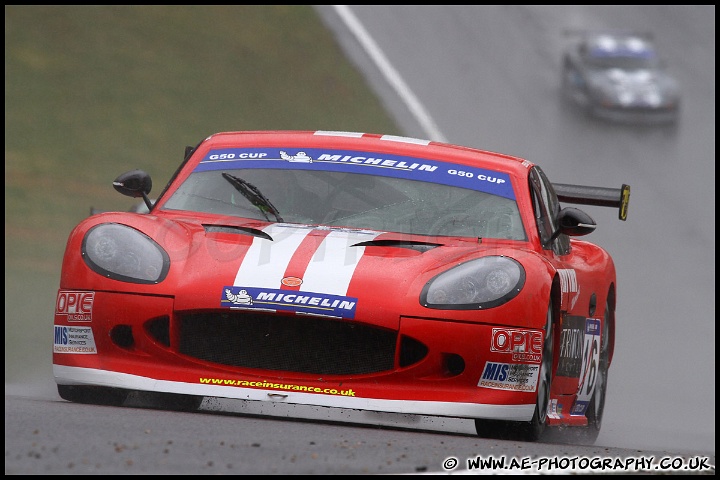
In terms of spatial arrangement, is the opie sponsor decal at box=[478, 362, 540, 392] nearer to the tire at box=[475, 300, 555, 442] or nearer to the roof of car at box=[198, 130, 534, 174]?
the tire at box=[475, 300, 555, 442]

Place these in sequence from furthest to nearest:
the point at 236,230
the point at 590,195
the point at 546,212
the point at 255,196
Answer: the point at 590,195
the point at 546,212
the point at 255,196
the point at 236,230

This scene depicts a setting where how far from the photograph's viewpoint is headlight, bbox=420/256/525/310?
5.75m

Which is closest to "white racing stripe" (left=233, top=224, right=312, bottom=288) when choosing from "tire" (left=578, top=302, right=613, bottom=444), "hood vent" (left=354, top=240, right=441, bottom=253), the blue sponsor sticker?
"hood vent" (left=354, top=240, right=441, bottom=253)

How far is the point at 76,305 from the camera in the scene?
5941 mm

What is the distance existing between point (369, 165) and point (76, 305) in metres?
1.75

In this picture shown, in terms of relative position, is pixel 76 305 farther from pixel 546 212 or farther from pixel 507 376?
pixel 546 212

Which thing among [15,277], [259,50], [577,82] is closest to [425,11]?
[577,82]

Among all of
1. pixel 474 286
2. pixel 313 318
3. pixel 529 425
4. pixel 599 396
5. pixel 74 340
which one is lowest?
pixel 599 396

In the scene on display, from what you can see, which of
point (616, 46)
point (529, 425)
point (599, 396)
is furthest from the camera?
point (616, 46)

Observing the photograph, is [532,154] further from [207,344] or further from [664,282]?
[207,344]

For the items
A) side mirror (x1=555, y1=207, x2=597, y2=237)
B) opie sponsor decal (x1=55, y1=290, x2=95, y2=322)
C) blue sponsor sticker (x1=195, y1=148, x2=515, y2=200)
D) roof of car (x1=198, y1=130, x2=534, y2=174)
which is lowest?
opie sponsor decal (x1=55, y1=290, x2=95, y2=322)

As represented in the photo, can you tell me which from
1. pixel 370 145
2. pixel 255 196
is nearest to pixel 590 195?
pixel 370 145

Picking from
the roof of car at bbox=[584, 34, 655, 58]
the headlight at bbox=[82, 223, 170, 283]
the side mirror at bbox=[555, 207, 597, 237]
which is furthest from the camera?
the roof of car at bbox=[584, 34, 655, 58]

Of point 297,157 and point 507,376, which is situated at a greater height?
point 297,157
